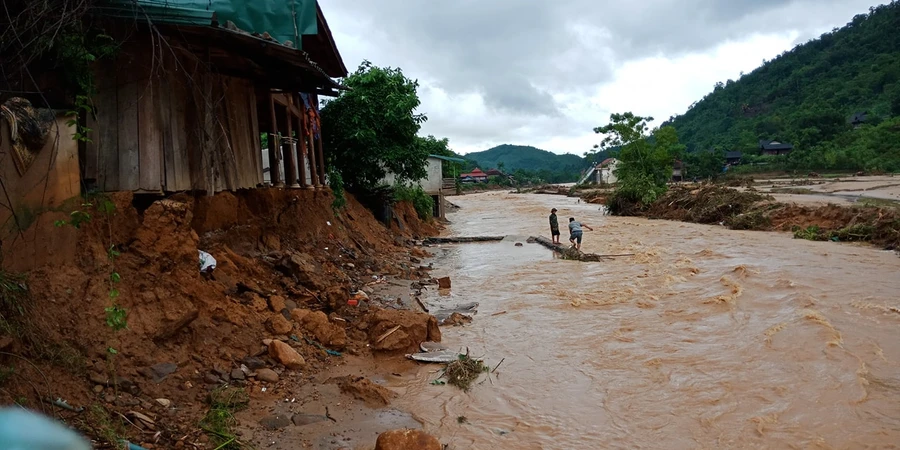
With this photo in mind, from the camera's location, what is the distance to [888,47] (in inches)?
2908

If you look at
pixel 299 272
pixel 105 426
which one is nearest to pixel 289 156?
pixel 299 272

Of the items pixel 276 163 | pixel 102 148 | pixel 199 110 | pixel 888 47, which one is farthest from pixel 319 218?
pixel 888 47

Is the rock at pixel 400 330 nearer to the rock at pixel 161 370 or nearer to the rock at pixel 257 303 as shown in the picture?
the rock at pixel 257 303

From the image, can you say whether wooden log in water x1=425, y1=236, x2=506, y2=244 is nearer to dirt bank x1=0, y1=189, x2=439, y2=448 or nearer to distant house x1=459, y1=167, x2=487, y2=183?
dirt bank x1=0, y1=189, x2=439, y2=448

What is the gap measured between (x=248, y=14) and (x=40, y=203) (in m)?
3.86

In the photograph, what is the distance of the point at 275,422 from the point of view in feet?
14.9

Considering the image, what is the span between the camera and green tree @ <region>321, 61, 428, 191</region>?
15.9 metres

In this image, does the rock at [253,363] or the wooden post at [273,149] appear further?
the wooden post at [273,149]

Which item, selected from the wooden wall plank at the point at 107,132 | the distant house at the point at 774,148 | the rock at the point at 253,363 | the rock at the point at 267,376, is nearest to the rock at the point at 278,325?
the rock at the point at 253,363

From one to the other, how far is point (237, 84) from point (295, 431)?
4.77m

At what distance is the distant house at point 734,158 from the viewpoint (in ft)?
198

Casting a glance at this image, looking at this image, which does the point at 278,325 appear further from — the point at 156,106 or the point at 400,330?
the point at 156,106

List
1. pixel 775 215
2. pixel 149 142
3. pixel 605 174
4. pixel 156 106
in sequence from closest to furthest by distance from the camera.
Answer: pixel 149 142 < pixel 156 106 < pixel 775 215 < pixel 605 174

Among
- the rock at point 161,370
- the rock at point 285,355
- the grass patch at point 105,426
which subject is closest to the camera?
the grass patch at point 105,426
